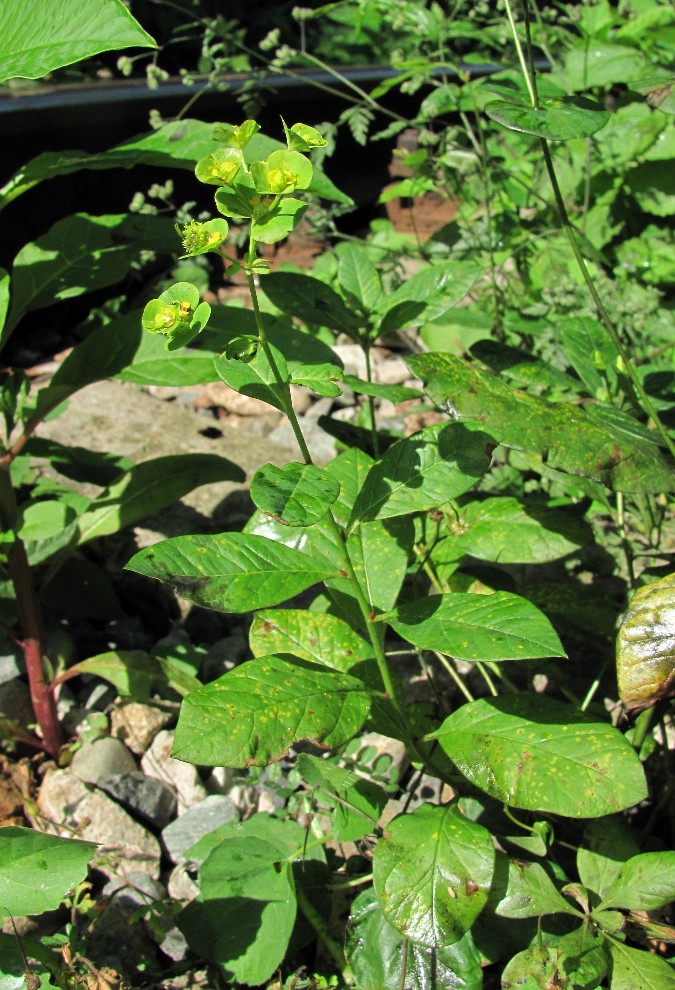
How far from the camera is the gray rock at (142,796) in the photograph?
6.48 feet

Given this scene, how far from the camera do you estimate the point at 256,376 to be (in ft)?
4.19

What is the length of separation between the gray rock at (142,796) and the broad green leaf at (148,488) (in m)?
0.52

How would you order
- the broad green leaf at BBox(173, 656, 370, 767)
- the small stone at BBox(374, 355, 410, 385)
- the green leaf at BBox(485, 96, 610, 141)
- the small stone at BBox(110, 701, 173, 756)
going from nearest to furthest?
the broad green leaf at BBox(173, 656, 370, 767) < the green leaf at BBox(485, 96, 610, 141) < the small stone at BBox(110, 701, 173, 756) < the small stone at BBox(374, 355, 410, 385)

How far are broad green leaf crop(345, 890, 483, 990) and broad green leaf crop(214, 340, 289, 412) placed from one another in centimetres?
81

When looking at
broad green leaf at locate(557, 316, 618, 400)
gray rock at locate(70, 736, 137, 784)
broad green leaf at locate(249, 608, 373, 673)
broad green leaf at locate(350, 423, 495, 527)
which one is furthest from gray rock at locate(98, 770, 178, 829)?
broad green leaf at locate(557, 316, 618, 400)

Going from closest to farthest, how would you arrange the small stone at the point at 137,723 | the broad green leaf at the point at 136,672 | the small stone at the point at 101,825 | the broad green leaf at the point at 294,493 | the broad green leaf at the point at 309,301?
1. the broad green leaf at the point at 294,493
2. the broad green leaf at the point at 309,301
3. the small stone at the point at 101,825
4. the broad green leaf at the point at 136,672
5. the small stone at the point at 137,723

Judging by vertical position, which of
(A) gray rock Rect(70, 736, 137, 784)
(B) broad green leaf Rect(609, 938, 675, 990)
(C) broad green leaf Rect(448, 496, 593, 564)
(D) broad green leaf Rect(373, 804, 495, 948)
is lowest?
Result: (A) gray rock Rect(70, 736, 137, 784)

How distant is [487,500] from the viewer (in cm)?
180

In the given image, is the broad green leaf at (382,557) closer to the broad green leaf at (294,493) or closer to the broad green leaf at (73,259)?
the broad green leaf at (294,493)

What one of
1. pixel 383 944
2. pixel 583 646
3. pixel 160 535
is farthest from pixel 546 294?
pixel 383 944

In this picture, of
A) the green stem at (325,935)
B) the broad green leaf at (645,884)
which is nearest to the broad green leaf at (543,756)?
the broad green leaf at (645,884)

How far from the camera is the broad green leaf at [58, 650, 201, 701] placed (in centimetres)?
197

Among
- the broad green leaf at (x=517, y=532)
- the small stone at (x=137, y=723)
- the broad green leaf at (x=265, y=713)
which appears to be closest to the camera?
the broad green leaf at (x=265, y=713)

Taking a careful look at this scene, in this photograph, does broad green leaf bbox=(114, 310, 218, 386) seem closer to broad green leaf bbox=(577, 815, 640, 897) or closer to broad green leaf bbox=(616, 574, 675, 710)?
broad green leaf bbox=(616, 574, 675, 710)
